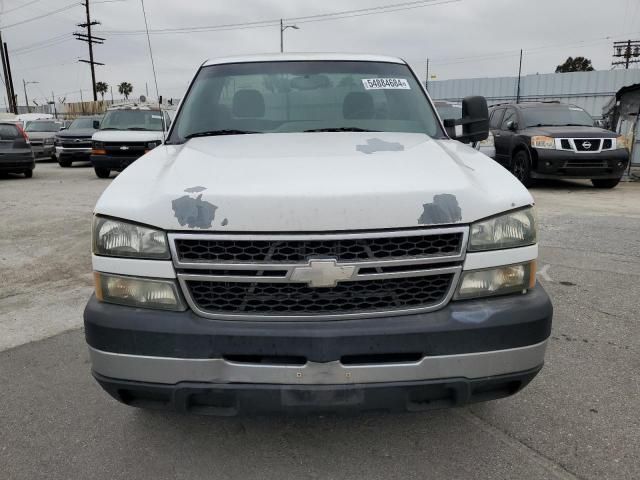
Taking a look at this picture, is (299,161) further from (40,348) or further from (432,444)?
(40,348)

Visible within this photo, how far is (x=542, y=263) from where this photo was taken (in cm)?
556

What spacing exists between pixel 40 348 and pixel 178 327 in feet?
7.17

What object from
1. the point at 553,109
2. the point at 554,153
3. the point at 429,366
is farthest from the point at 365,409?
the point at 553,109

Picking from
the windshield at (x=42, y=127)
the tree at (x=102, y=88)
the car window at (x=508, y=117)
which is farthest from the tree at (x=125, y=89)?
the car window at (x=508, y=117)

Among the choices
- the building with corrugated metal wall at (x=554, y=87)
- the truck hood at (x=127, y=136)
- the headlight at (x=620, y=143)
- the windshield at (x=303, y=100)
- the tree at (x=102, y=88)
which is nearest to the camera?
the windshield at (x=303, y=100)

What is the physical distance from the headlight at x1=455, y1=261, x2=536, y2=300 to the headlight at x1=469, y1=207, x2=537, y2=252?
3.7 inches

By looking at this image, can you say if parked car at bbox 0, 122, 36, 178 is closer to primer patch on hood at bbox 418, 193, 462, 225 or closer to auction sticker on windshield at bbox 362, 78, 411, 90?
auction sticker on windshield at bbox 362, 78, 411, 90

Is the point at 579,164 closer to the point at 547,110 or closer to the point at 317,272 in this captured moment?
the point at 547,110

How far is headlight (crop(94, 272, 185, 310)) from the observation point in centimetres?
203

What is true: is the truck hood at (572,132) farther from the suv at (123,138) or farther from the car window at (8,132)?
the car window at (8,132)

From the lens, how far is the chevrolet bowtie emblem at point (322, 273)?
1.95 m

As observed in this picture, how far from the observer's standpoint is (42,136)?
20500mm

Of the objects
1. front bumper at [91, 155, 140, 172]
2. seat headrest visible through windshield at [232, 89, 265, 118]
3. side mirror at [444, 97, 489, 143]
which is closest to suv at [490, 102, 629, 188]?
side mirror at [444, 97, 489, 143]

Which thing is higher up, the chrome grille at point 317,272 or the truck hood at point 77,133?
the chrome grille at point 317,272
